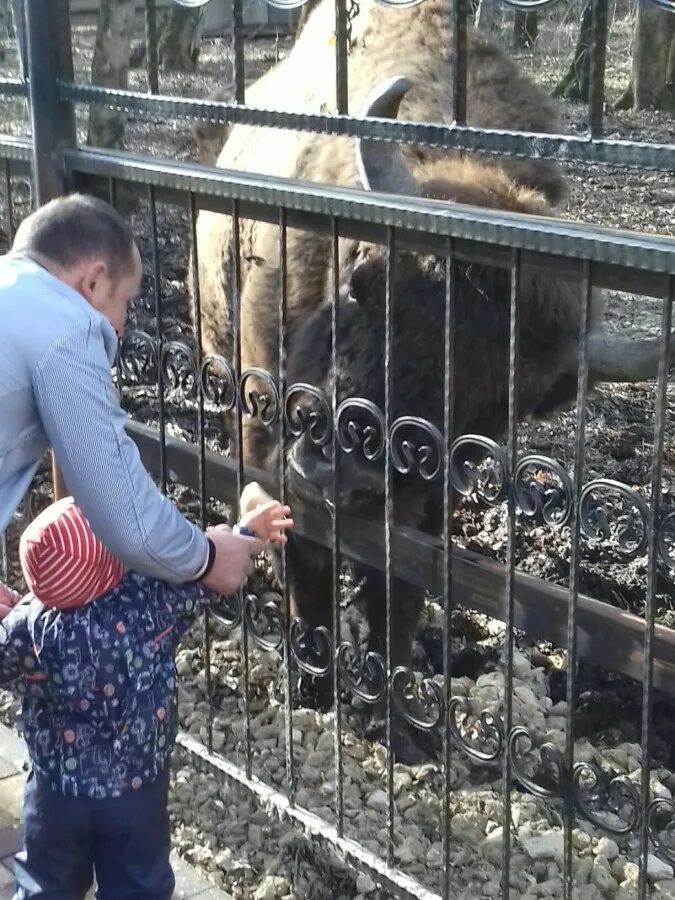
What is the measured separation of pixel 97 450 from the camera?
228 cm

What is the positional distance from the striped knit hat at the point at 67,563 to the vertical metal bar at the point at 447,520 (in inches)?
31.0

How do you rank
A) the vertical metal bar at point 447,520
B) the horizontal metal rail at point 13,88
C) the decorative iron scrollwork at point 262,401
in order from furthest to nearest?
the horizontal metal rail at point 13,88, the decorative iron scrollwork at point 262,401, the vertical metal bar at point 447,520

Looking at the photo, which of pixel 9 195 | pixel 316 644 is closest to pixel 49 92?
pixel 9 195

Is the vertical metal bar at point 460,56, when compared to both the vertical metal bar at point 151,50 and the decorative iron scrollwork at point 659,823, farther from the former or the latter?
the decorative iron scrollwork at point 659,823

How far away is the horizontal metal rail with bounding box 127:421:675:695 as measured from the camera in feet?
8.52

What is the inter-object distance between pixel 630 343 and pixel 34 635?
213cm

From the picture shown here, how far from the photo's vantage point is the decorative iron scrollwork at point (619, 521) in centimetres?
232

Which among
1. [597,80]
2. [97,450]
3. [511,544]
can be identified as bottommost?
[511,544]

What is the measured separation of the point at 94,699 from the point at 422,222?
1243 millimetres

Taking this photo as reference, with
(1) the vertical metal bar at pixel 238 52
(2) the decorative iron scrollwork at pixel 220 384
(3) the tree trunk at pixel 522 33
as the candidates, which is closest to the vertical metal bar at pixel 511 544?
(2) the decorative iron scrollwork at pixel 220 384

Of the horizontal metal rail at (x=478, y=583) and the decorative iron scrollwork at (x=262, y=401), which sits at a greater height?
the decorative iron scrollwork at (x=262, y=401)

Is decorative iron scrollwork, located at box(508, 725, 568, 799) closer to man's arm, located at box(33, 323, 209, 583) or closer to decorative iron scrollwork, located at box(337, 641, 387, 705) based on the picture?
decorative iron scrollwork, located at box(337, 641, 387, 705)

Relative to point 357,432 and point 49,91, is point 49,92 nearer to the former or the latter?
point 49,91

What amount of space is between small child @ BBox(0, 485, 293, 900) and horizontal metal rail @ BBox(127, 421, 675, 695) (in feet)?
1.71
